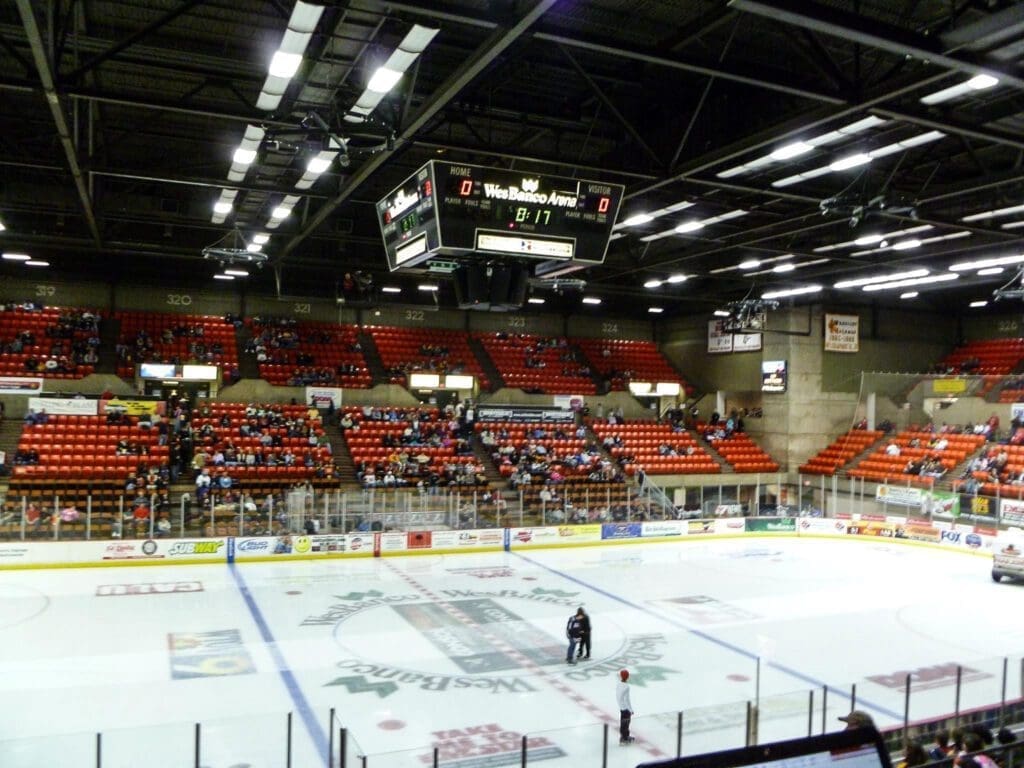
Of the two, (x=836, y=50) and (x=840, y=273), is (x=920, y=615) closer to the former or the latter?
(x=836, y=50)

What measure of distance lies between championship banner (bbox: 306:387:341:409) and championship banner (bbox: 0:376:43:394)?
919 cm

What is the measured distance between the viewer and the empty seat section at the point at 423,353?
36.3m

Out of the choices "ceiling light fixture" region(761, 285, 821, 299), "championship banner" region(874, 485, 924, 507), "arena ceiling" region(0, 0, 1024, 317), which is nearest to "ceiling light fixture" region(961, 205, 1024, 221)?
"arena ceiling" region(0, 0, 1024, 317)

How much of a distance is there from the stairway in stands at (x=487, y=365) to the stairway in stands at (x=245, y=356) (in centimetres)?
997

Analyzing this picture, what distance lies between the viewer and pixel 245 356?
34250mm

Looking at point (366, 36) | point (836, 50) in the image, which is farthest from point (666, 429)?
point (366, 36)

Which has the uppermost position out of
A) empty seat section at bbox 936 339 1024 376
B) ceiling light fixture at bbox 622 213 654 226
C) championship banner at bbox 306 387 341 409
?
ceiling light fixture at bbox 622 213 654 226

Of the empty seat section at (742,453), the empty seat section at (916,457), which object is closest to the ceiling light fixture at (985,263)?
the empty seat section at (916,457)

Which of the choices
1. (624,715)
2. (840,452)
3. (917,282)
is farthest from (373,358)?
(624,715)

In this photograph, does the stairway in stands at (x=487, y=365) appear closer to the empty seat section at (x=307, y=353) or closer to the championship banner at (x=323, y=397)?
the empty seat section at (x=307, y=353)

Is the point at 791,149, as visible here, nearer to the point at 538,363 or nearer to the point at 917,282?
the point at 917,282

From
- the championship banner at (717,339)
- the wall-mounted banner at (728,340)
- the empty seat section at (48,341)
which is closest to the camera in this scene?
the empty seat section at (48,341)

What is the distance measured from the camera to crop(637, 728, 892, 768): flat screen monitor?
6.19 ft

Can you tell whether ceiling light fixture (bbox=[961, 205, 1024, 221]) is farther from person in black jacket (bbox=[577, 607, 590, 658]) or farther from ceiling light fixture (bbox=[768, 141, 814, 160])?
person in black jacket (bbox=[577, 607, 590, 658])
